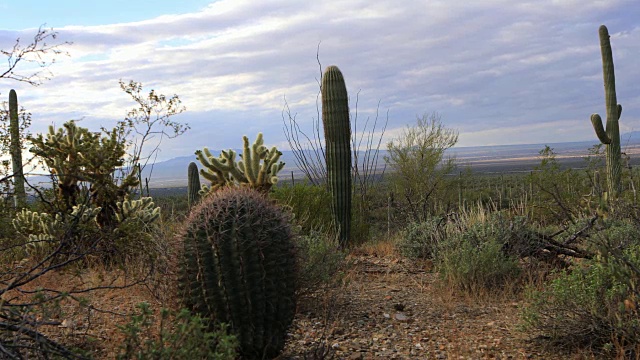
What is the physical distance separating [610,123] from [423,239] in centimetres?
875

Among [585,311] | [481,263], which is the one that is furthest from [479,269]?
[585,311]

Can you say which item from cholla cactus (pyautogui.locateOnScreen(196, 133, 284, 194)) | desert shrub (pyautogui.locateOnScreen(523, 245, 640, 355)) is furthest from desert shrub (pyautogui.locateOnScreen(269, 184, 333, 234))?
desert shrub (pyautogui.locateOnScreen(523, 245, 640, 355))

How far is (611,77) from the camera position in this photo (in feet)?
51.2

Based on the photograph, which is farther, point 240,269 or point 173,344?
point 240,269

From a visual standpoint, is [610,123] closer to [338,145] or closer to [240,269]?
[338,145]

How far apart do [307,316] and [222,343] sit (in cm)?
239

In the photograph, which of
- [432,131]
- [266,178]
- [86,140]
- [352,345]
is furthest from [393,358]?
[432,131]

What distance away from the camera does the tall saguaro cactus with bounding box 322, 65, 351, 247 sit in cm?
1178

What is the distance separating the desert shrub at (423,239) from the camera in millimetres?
8721

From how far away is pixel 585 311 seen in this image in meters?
4.78

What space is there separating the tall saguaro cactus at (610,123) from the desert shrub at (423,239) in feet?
23.6

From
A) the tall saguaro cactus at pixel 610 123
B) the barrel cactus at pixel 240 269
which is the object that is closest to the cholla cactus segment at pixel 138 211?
the barrel cactus at pixel 240 269

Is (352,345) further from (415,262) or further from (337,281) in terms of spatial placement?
(415,262)

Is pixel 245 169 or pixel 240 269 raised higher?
pixel 245 169
